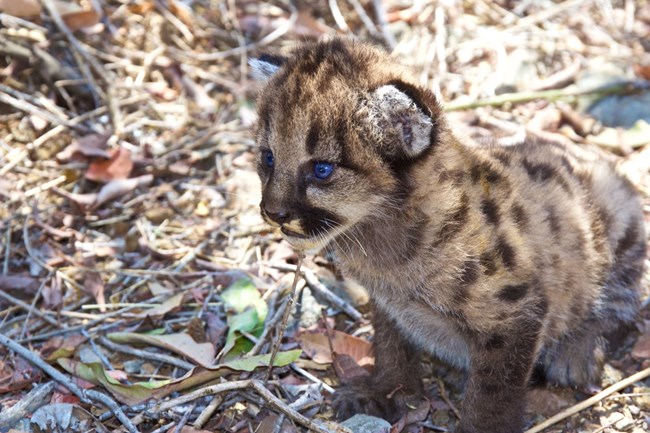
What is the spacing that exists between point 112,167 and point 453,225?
3.15m

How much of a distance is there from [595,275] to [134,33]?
460 centimetres

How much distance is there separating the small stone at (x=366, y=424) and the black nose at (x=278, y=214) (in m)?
1.26

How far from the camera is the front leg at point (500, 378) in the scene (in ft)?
13.4

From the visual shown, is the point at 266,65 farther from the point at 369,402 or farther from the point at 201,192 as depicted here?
the point at 201,192

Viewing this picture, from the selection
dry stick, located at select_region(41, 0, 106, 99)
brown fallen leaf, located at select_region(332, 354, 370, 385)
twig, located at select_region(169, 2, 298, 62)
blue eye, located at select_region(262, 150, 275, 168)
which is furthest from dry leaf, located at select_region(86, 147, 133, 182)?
blue eye, located at select_region(262, 150, 275, 168)

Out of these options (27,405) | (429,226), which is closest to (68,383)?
(27,405)

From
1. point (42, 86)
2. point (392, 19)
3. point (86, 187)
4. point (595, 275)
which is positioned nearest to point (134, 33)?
point (42, 86)

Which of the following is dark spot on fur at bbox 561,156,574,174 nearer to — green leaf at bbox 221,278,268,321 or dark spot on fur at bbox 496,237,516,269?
dark spot on fur at bbox 496,237,516,269

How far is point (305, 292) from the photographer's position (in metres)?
5.35

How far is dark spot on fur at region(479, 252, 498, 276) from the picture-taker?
3.97 metres

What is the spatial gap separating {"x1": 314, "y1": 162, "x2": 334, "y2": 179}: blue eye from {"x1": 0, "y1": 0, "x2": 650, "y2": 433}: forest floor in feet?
3.80

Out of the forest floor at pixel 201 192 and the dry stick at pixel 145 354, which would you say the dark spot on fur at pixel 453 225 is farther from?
the dry stick at pixel 145 354

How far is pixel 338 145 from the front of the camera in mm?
→ 3732

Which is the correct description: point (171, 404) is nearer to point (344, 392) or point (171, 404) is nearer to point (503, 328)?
point (344, 392)
